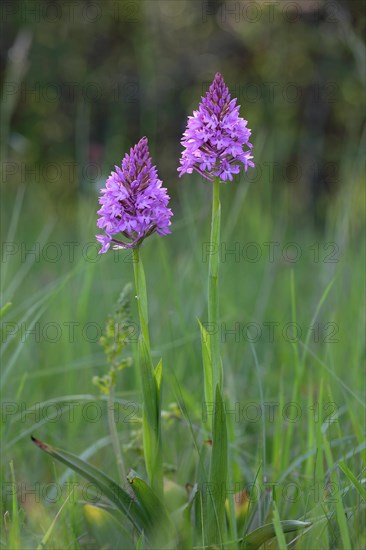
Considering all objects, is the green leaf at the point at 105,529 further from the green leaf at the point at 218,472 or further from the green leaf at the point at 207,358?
the green leaf at the point at 207,358

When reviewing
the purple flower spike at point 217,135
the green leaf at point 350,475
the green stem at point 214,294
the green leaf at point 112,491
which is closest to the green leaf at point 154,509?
the green leaf at point 112,491

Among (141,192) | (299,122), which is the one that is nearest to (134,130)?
(299,122)

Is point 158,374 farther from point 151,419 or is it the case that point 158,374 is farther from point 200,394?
point 200,394

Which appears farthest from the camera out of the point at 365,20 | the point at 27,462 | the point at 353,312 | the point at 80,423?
the point at 365,20

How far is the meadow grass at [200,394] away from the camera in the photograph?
1.56 meters

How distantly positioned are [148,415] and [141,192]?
0.45m

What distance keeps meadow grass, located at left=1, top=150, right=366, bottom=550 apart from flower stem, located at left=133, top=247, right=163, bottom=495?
0.09m

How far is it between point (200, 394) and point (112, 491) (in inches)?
37.0

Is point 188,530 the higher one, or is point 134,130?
point 134,130

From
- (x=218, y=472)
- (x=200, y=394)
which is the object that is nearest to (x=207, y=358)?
(x=218, y=472)

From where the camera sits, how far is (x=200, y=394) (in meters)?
2.35

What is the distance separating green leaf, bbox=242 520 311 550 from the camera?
1.32m

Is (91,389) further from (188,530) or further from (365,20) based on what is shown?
(365,20)

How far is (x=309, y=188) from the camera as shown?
6.79 metres
